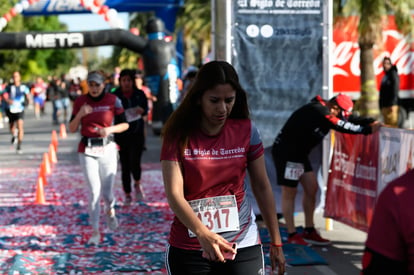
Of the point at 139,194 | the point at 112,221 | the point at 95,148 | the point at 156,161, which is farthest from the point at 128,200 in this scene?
the point at 156,161

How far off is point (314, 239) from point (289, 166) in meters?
0.83

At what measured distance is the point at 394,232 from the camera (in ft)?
7.45

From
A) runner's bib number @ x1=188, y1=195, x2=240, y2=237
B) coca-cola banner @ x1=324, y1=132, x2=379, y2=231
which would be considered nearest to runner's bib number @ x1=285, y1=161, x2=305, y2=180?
coca-cola banner @ x1=324, y1=132, x2=379, y2=231

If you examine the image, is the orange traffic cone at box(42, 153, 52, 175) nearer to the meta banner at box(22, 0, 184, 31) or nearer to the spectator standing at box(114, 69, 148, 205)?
the spectator standing at box(114, 69, 148, 205)

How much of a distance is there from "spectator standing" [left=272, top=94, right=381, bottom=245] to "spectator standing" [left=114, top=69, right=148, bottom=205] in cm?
305

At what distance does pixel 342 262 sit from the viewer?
7.69m

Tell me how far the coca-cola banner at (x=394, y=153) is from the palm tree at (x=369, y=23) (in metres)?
16.5

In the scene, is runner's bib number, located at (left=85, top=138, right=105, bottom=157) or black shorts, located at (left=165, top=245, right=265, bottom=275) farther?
runner's bib number, located at (left=85, top=138, right=105, bottom=157)

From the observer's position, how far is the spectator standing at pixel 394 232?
2266 mm

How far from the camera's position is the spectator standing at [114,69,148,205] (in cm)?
1107

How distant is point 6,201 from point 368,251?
34.0ft

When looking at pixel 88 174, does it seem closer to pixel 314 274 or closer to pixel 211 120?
pixel 314 274

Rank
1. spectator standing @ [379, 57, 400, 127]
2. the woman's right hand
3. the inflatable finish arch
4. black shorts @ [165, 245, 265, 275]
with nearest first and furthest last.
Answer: the woman's right hand → black shorts @ [165, 245, 265, 275] → spectator standing @ [379, 57, 400, 127] → the inflatable finish arch

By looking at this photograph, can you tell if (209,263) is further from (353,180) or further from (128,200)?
(128,200)
